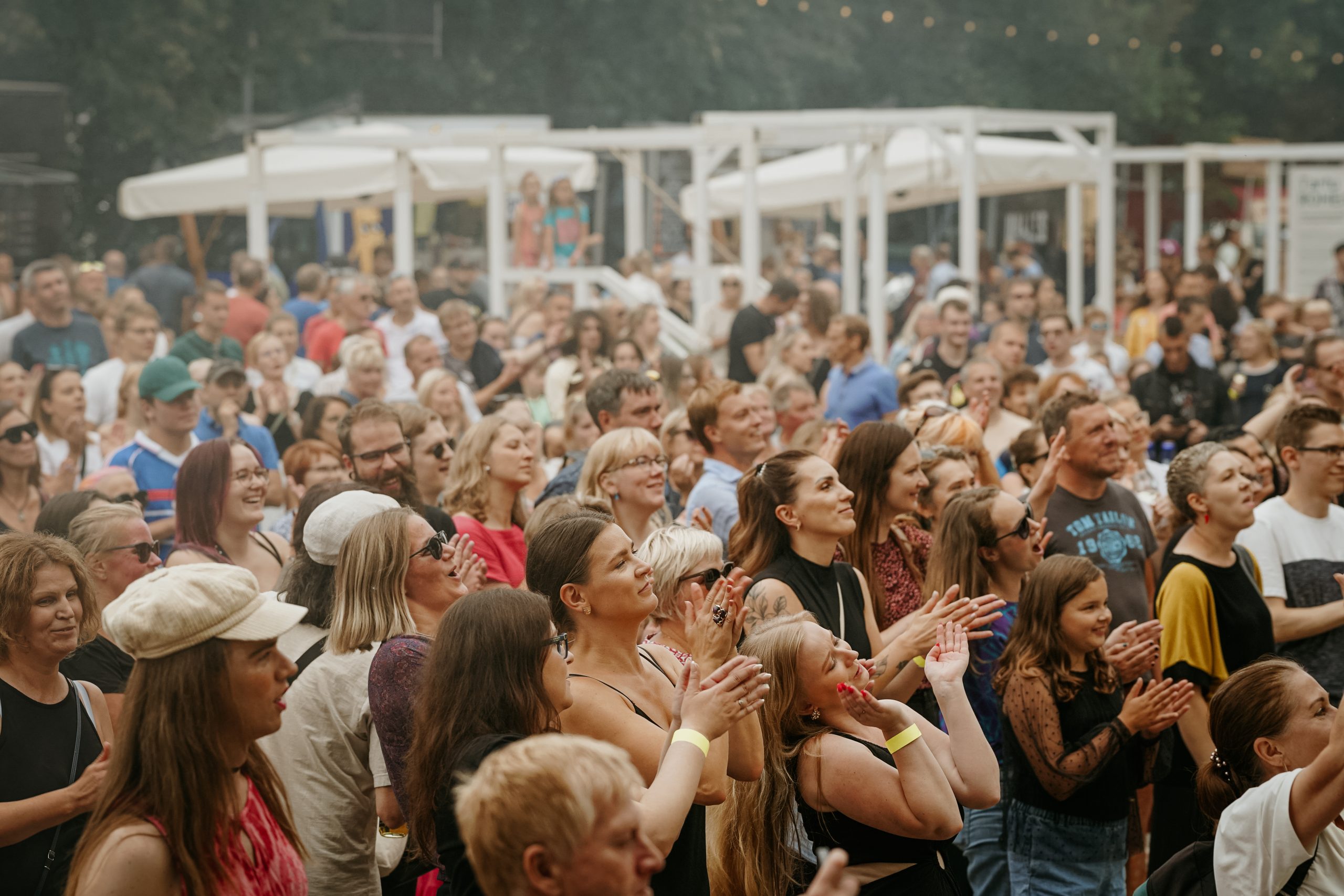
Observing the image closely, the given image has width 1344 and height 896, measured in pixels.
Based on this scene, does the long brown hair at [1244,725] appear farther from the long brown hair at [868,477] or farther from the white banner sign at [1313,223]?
the white banner sign at [1313,223]

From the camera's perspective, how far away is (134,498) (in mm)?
5598

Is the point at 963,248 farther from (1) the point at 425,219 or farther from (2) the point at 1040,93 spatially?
(2) the point at 1040,93

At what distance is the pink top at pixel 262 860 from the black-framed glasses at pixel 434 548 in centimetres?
112

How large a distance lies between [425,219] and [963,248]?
12.5 m

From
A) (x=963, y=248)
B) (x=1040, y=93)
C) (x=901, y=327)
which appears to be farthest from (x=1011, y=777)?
(x=1040, y=93)

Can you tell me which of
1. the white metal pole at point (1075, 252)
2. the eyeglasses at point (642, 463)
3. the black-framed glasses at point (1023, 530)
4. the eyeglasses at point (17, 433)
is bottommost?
the black-framed glasses at point (1023, 530)

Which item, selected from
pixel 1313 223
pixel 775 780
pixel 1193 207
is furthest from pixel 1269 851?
pixel 1313 223

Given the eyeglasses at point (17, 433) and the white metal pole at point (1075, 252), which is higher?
the white metal pole at point (1075, 252)

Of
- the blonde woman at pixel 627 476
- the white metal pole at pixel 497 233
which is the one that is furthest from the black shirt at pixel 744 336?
the blonde woman at pixel 627 476

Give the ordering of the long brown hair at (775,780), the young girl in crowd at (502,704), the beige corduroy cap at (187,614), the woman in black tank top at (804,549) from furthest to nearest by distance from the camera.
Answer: the woman in black tank top at (804,549) < the long brown hair at (775,780) < the young girl in crowd at (502,704) < the beige corduroy cap at (187,614)

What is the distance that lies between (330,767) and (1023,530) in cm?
248

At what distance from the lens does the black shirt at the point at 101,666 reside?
3715 mm

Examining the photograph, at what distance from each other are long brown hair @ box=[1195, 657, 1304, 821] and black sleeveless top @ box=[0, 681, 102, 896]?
2637 millimetres

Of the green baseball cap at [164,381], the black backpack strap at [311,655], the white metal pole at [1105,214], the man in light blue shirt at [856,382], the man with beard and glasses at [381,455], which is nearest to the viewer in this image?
the black backpack strap at [311,655]
